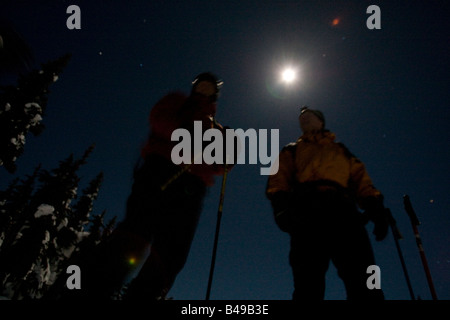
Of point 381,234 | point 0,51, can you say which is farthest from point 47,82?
point 381,234

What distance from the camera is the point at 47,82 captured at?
62.7 feet

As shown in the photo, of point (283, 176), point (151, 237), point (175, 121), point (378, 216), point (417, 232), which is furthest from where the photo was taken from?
point (417, 232)

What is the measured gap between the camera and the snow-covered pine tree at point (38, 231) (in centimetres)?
1555

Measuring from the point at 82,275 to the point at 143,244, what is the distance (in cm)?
53

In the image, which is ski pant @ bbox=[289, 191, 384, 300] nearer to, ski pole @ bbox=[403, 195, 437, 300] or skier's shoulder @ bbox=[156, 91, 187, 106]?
skier's shoulder @ bbox=[156, 91, 187, 106]

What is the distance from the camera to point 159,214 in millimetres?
2465

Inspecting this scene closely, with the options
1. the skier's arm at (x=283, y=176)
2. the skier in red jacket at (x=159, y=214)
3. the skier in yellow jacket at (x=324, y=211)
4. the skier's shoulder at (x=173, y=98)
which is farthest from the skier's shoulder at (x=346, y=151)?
the skier's shoulder at (x=173, y=98)

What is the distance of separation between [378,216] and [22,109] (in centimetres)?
2208

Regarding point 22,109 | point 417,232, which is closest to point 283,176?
point 417,232

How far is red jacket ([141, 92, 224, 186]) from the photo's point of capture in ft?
9.49

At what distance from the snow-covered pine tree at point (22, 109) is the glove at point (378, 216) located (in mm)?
20396

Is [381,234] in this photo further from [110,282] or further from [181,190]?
[110,282]

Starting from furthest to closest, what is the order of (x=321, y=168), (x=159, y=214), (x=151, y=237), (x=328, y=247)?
(x=321, y=168), (x=328, y=247), (x=159, y=214), (x=151, y=237)

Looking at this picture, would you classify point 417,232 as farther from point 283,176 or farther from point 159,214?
point 159,214
